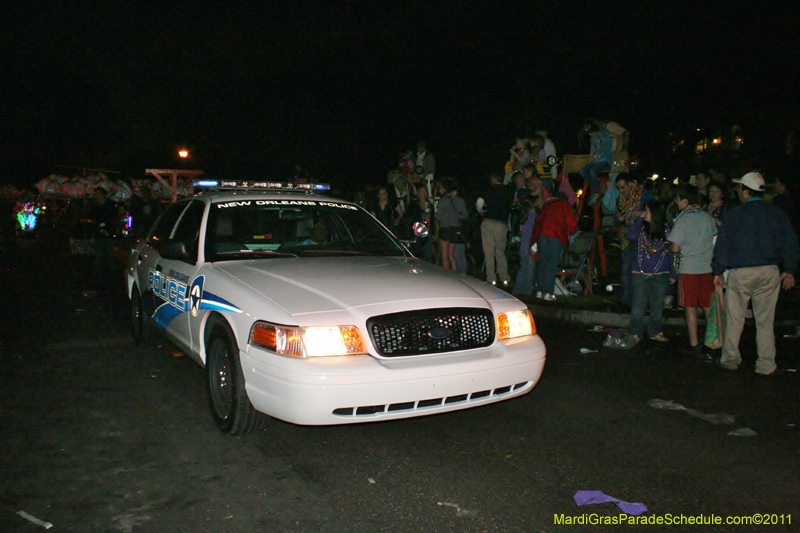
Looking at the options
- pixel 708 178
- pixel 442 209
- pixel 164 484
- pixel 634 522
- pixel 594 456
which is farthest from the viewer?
pixel 442 209

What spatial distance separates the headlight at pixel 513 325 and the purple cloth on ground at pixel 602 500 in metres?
1.18

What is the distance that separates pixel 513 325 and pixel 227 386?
1962 mm

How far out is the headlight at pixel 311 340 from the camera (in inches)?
152

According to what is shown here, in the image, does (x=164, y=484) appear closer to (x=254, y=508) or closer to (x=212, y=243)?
(x=254, y=508)

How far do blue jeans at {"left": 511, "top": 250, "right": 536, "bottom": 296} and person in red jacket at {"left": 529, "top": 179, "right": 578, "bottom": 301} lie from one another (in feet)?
1.42

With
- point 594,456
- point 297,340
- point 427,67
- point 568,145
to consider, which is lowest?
point 594,456

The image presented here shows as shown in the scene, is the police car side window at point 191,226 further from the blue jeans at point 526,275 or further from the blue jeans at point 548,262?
the blue jeans at point 526,275

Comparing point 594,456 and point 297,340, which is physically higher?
point 297,340

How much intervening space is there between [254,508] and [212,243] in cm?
238

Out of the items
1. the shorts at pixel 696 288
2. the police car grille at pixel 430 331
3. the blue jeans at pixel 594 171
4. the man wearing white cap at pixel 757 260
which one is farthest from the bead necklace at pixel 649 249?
the blue jeans at pixel 594 171

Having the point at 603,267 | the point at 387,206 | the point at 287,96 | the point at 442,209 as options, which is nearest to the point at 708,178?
the point at 603,267

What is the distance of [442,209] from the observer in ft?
37.8

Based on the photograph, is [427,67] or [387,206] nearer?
[387,206]

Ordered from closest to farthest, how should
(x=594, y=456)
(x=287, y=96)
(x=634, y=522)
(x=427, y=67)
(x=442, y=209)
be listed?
1. (x=634, y=522)
2. (x=594, y=456)
3. (x=442, y=209)
4. (x=427, y=67)
5. (x=287, y=96)
